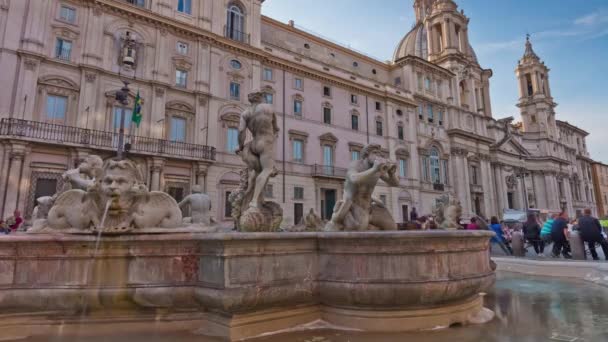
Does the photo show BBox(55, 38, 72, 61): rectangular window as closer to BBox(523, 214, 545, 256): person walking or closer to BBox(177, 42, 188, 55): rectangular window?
BBox(177, 42, 188, 55): rectangular window

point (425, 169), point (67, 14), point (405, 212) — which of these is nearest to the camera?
point (67, 14)

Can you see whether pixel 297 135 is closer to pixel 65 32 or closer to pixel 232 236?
pixel 65 32

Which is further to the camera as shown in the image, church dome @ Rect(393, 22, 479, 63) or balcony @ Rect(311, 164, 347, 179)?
church dome @ Rect(393, 22, 479, 63)

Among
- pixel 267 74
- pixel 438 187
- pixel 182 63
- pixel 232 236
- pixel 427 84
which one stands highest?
pixel 427 84

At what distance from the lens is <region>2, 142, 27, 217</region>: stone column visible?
A: 14734mm

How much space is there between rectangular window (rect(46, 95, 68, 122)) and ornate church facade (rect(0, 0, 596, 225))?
0.17 ft

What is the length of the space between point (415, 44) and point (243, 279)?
1729 inches

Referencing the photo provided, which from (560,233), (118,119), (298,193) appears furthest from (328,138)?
(560,233)

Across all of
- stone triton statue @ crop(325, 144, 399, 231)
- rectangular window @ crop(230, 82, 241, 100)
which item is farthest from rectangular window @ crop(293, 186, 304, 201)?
stone triton statue @ crop(325, 144, 399, 231)

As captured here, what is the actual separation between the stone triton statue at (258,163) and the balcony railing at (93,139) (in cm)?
1435

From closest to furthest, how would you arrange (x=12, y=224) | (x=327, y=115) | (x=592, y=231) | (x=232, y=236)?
(x=232, y=236) → (x=592, y=231) → (x=12, y=224) → (x=327, y=115)

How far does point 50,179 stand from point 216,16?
13.3 meters

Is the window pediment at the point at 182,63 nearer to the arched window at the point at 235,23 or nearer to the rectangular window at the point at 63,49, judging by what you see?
the arched window at the point at 235,23

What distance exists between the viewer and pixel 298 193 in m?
24.5
